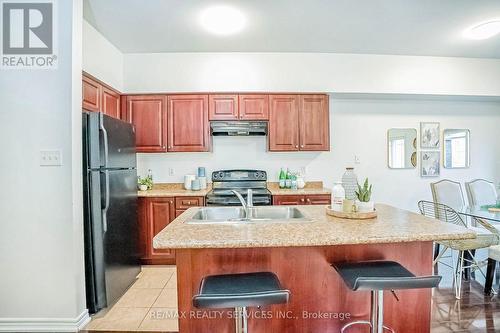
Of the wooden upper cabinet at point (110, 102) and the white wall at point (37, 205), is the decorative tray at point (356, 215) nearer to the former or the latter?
the white wall at point (37, 205)

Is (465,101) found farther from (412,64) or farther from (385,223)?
(385,223)

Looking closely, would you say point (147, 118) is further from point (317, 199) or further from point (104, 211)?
point (317, 199)

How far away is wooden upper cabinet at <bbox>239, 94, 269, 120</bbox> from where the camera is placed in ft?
11.9

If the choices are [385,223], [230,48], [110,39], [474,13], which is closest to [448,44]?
[474,13]

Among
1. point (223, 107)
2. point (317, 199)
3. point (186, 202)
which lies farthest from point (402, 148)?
point (186, 202)

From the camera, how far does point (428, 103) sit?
4.21 m

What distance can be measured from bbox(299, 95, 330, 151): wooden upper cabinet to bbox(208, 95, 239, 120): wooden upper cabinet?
890mm

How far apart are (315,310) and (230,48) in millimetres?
3157

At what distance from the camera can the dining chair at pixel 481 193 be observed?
11.9 feet

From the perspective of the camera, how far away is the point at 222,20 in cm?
281

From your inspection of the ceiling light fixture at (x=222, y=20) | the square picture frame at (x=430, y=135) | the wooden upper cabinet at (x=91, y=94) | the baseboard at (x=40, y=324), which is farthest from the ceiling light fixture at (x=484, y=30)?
the baseboard at (x=40, y=324)

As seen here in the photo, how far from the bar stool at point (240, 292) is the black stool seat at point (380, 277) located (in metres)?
0.36

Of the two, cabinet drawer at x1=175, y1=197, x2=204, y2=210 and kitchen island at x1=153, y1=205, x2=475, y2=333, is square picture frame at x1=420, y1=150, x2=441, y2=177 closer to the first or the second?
kitchen island at x1=153, y1=205, x2=475, y2=333

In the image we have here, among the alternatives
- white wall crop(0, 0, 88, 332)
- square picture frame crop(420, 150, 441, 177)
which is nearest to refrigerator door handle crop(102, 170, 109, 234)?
white wall crop(0, 0, 88, 332)
